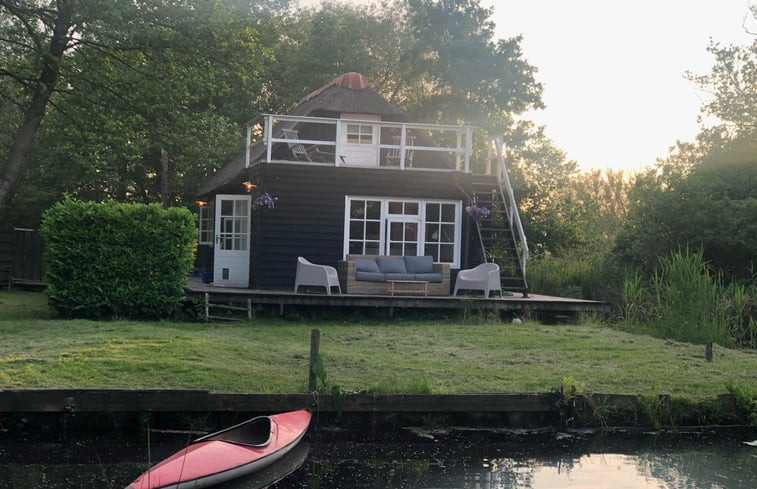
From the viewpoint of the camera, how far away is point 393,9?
3219 centimetres

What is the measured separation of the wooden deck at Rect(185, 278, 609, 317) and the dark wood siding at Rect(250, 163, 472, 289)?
1.65 metres

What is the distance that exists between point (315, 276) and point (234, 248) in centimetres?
346

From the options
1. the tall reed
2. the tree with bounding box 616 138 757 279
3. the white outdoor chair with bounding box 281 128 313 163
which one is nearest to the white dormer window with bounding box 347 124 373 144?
the white outdoor chair with bounding box 281 128 313 163

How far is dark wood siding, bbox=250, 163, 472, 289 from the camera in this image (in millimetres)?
16547

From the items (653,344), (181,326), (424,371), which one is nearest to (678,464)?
(424,371)

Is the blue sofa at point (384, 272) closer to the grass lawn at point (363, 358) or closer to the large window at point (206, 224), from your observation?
the grass lawn at point (363, 358)

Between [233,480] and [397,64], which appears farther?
[397,64]

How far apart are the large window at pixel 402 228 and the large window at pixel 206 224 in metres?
6.67

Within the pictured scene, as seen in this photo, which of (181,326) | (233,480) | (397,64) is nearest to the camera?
(233,480)

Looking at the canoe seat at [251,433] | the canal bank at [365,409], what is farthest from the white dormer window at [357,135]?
the canoe seat at [251,433]

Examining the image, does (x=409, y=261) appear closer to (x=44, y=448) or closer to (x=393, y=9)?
(x=44, y=448)

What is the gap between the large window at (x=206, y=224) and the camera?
22920 mm

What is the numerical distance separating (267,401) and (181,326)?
5.62 metres

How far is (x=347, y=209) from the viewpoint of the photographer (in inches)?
665
